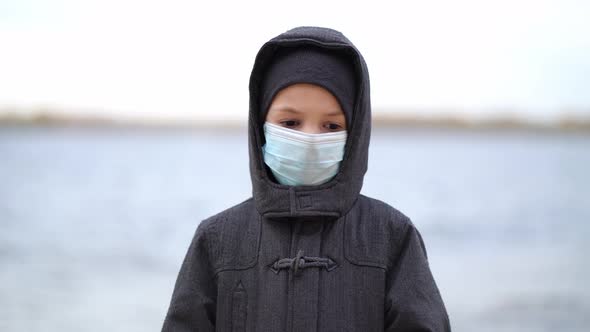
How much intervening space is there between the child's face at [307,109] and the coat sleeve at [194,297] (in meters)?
0.51

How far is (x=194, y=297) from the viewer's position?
2738 millimetres

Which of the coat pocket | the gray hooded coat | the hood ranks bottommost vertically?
the coat pocket

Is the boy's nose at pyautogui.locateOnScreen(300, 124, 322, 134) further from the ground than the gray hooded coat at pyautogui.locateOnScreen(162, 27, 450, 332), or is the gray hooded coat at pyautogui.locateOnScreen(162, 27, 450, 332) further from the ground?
the boy's nose at pyautogui.locateOnScreen(300, 124, 322, 134)

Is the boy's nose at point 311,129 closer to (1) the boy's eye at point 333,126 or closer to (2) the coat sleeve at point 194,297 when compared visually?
(1) the boy's eye at point 333,126

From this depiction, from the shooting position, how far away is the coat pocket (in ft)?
8.91

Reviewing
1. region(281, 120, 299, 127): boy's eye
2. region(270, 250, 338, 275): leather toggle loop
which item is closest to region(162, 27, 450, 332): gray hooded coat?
region(270, 250, 338, 275): leather toggle loop

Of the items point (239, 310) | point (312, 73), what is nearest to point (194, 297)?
point (239, 310)

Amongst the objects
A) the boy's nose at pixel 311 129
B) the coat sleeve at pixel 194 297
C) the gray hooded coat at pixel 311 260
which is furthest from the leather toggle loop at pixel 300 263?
the boy's nose at pixel 311 129

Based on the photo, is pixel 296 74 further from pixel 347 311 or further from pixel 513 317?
pixel 513 317

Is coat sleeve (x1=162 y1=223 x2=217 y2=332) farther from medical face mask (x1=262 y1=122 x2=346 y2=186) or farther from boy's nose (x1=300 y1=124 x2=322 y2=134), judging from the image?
boy's nose (x1=300 y1=124 x2=322 y2=134)

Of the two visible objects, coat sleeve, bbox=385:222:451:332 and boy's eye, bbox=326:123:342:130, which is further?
boy's eye, bbox=326:123:342:130

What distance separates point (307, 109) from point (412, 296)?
0.68m

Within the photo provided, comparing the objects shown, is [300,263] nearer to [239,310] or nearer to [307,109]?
[239,310]

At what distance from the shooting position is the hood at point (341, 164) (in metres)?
2.70
